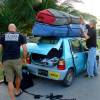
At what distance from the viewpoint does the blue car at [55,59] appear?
783 cm

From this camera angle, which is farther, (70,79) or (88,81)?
(88,81)

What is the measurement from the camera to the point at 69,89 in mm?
8094

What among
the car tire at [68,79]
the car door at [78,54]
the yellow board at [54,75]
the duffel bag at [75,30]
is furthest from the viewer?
the duffel bag at [75,30]

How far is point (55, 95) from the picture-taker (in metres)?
7.40

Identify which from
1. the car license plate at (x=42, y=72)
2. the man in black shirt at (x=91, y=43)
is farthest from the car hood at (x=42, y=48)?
the man in black shirt at (x=91, y=43)

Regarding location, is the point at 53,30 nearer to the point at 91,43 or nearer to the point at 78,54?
the point at 78,54

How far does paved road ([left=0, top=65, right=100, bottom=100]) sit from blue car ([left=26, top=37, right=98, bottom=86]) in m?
0.31

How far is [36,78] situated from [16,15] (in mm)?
6773

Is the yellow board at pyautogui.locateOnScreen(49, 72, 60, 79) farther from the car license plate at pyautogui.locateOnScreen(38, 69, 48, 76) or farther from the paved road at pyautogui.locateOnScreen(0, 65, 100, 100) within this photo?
the paved road at pyautogui.locateOnScreen(0, 65, 100, 100)

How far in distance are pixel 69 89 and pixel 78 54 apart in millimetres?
1294

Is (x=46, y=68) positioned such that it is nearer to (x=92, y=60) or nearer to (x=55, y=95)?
(x=55, y=95)

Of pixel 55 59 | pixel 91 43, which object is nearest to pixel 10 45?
pixel 55 59

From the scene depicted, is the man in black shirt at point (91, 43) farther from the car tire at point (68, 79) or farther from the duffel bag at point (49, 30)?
the car tire at point (68, 79)

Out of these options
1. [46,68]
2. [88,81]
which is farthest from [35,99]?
[88,81]
